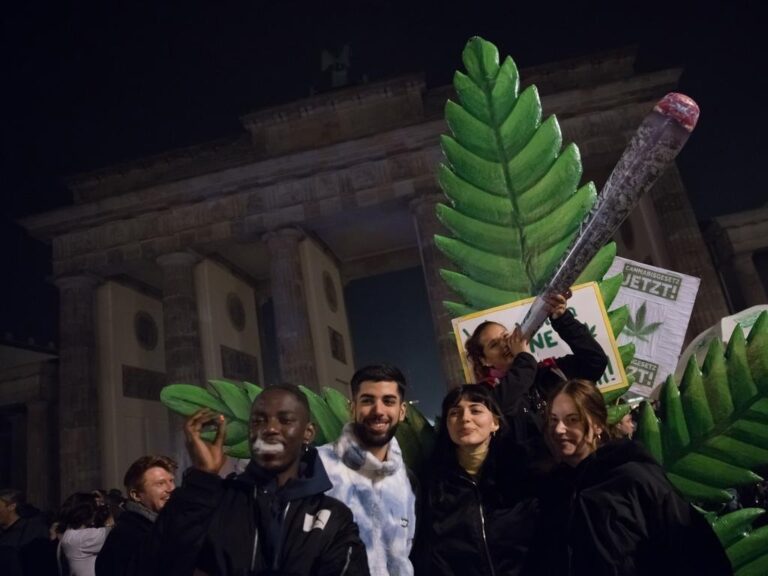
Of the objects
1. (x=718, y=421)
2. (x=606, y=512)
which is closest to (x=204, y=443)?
(x=606, y=512)

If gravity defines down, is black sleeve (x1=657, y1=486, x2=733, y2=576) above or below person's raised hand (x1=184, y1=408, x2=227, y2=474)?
below

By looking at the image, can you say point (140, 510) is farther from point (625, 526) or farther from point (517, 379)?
point (625, 526)

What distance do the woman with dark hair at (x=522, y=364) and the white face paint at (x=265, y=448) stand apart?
31.3 inches

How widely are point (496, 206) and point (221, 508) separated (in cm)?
148

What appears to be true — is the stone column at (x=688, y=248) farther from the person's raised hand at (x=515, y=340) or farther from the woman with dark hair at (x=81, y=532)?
the person's raised hand at (x=515, y=340)

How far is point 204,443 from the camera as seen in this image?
1853 millimetres

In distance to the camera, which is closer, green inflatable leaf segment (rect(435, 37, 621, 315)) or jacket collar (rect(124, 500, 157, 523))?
green inflatable leaf segment (rect(435, 37, 621, 315))

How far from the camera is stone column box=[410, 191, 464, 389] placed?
17281 mm

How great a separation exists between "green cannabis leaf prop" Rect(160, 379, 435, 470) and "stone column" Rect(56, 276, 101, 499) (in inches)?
780

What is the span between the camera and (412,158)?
2016cm

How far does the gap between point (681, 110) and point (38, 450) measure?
25567 millimetres

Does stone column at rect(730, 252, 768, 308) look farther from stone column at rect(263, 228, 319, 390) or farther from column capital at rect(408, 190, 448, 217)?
stone column at rect(263, 228, 319, 390)

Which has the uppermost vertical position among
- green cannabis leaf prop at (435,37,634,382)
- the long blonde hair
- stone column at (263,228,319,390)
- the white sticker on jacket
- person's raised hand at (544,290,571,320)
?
stone column at (263,228,319,390)

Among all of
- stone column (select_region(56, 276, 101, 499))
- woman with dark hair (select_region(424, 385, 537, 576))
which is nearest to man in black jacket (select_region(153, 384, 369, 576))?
woman with dark hair (select_region(424, 385, 537, 576))
